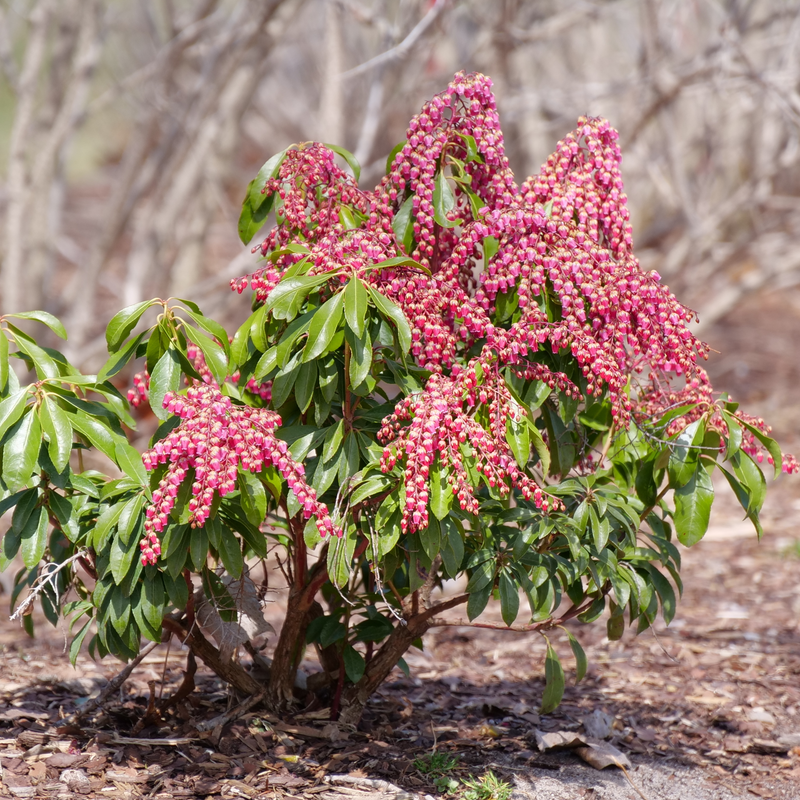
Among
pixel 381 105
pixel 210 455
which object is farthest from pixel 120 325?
pixel 381 105

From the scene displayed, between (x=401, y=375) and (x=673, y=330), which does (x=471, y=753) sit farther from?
(x=673, y=330)

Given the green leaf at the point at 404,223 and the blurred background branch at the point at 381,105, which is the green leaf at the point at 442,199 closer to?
the green leaf at the point at 404,223

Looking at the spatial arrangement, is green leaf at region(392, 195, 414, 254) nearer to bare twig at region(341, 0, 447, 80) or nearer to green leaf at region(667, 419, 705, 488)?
green leaf at region(667, 419, 705, 488)

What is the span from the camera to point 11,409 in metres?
2.03

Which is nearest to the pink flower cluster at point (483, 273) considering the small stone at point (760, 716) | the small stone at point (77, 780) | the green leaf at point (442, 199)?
the green leaf at point (442, 199)

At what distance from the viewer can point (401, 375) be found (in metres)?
2.18

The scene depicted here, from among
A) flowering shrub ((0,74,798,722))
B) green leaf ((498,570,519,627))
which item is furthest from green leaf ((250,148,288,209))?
green leaf ((498,570,519,627))

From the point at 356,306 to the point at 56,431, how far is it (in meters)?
0.75

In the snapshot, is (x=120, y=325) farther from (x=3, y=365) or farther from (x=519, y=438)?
(x=519, y=438)

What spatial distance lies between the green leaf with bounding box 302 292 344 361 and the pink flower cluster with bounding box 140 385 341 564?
18cm

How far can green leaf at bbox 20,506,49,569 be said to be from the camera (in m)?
2.20

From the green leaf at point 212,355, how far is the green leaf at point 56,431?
0.34 m

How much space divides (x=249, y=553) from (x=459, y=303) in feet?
3.77

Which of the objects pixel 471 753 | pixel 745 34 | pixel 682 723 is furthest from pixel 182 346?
pixel 745 34
